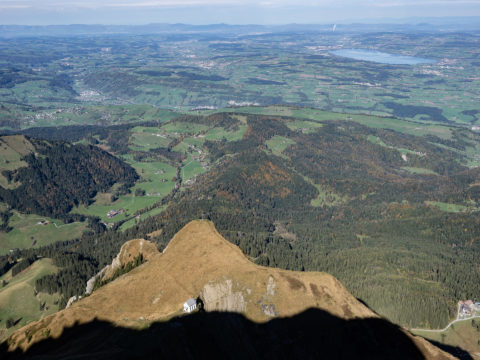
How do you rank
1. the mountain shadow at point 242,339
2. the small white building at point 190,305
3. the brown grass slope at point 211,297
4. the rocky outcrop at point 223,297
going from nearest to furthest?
the mountain shadow at point 242,339 < the small white building at point 190,305 < the brown grass slope at point 211,297 < the rocky outcrop at point 223,297

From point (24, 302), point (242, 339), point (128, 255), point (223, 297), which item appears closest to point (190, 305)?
point (223, 297)

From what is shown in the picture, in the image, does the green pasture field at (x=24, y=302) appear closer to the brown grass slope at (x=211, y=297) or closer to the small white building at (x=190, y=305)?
the brown grass slope at (x=211, y=297)

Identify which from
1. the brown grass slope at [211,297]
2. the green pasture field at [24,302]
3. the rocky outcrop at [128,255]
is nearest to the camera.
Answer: the brown grass slope at [211,297]

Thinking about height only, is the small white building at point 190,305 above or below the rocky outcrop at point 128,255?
above

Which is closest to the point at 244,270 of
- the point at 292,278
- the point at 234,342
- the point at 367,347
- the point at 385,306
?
the point at 292,278

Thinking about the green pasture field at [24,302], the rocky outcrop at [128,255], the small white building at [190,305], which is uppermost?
the small white building at [190,305]

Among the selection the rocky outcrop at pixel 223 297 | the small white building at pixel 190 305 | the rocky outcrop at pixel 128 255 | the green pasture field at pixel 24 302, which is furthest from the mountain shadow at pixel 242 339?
the green pasture field at pixel 24 302

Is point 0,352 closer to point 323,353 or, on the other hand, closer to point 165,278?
point 165,278
